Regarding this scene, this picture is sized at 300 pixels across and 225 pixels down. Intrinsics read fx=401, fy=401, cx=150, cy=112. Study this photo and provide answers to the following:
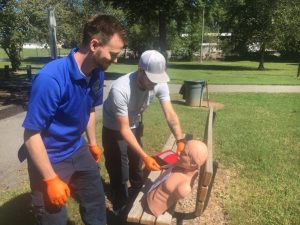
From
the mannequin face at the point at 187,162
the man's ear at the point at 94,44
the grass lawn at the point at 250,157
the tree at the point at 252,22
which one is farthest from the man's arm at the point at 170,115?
the tree at the point at 252,22

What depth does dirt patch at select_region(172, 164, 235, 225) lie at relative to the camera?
445 centimetres

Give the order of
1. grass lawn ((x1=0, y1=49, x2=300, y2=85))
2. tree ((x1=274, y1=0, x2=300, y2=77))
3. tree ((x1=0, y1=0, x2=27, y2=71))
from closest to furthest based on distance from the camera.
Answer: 1. tree ((x1=0, y1=0, x2=27, y2=71))
2. grass lawn ((x1=0, y1=49, x2=300, y2=85))
3. tree ((x1=274, y1=0, x2=300, y2=77))

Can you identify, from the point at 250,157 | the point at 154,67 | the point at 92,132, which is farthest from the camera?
the point at 250,157

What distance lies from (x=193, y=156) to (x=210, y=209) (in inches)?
67.6

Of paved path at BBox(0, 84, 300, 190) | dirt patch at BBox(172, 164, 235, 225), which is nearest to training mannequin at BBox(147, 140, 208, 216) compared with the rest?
dirt patch at BBox(172, 164, 235, 225)

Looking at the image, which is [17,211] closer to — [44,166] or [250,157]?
[44,166]

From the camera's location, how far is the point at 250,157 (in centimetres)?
664

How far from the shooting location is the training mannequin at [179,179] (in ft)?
10.8

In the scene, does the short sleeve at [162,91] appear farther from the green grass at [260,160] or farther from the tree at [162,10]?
the tree at [162,10]

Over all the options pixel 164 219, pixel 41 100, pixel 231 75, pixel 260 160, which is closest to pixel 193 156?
pixel 164 219

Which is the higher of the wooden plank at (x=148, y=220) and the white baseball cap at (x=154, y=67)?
the white baseball cap at (x=154, y=67)

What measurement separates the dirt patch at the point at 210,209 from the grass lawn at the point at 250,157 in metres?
0.07

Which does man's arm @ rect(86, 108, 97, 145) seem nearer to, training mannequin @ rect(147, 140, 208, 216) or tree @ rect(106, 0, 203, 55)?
training mannequin @ rect(147, 140, 208, 216)

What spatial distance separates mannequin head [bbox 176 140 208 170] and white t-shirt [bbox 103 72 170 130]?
0.69 m
